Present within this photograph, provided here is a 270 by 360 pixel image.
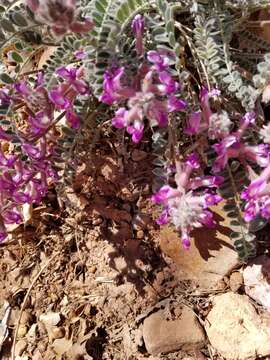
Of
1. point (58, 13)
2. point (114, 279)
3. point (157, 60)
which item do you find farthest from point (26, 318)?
point (58, 13)

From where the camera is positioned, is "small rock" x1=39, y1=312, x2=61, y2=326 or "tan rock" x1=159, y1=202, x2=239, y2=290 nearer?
"tan rock" x1=159, y1=202, x2=239, y2=290

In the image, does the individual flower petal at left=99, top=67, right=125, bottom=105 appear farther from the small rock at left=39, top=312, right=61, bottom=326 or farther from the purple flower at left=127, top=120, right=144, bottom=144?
the small rock at left=39, top=312, right=61, bottom=326

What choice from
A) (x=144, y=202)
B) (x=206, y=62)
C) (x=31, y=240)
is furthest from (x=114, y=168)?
(x=206, y=62)

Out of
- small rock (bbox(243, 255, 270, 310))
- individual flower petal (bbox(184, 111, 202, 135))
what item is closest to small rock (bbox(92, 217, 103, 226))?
small rock (bbox(243, 255, 270, 310))

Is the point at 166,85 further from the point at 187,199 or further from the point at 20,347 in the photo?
the point at 20,347

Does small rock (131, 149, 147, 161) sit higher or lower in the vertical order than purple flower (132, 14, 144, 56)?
lower

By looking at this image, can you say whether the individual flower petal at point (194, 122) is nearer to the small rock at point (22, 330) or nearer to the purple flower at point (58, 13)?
the purple flower at point (58, 13)
